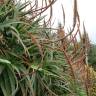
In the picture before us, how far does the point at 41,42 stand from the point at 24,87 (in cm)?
41

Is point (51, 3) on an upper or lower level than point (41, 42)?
upper

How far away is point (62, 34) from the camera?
4.12m

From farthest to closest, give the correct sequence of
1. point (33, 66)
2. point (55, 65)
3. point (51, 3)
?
point (55, 65)
point (33, 66)
point (51, 3)

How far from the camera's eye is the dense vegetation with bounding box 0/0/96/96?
13.0 feet

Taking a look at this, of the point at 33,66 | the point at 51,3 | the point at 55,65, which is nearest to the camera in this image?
the point at 51,3

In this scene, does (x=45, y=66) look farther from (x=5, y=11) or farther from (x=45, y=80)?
(x=5, y=11)

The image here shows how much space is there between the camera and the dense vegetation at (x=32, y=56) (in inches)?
156

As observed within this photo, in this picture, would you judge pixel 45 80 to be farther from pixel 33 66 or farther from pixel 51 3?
pixel 51 3

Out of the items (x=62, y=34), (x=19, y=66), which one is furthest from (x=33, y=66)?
(x=62, y=34)

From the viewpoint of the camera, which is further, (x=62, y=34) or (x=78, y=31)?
(x=62, y=34)

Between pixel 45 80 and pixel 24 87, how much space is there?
0.21 m

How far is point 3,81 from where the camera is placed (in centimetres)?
404

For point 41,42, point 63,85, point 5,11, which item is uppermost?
point 5,11

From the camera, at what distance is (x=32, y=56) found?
4184 mm
